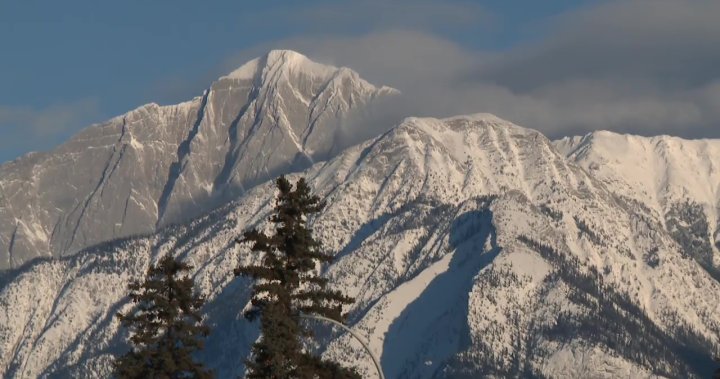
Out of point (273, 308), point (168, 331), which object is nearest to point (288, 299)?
point (273, 308)

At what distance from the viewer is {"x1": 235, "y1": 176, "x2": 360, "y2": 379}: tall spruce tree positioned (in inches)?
4801

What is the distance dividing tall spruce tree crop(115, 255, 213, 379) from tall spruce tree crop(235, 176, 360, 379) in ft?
35.1

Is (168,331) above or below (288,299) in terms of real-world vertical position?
above

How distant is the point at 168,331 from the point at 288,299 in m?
17.0

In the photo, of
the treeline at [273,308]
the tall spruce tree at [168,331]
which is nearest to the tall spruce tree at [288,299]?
the treeline at [273,308]

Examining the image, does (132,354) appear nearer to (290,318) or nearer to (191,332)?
(191,332)

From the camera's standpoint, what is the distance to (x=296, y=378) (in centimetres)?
12244

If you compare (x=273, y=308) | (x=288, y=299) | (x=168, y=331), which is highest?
(x=168, y=331)

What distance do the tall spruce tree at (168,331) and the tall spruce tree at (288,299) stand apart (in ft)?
35.1

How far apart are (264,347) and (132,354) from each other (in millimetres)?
20778

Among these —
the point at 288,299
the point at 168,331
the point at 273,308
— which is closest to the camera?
the point at 273,308

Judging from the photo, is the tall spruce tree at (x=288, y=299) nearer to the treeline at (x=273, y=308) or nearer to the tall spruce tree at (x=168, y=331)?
the treeline at (x=273, y=308)

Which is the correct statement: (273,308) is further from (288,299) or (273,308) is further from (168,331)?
(168,331)

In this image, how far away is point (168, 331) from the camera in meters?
141
